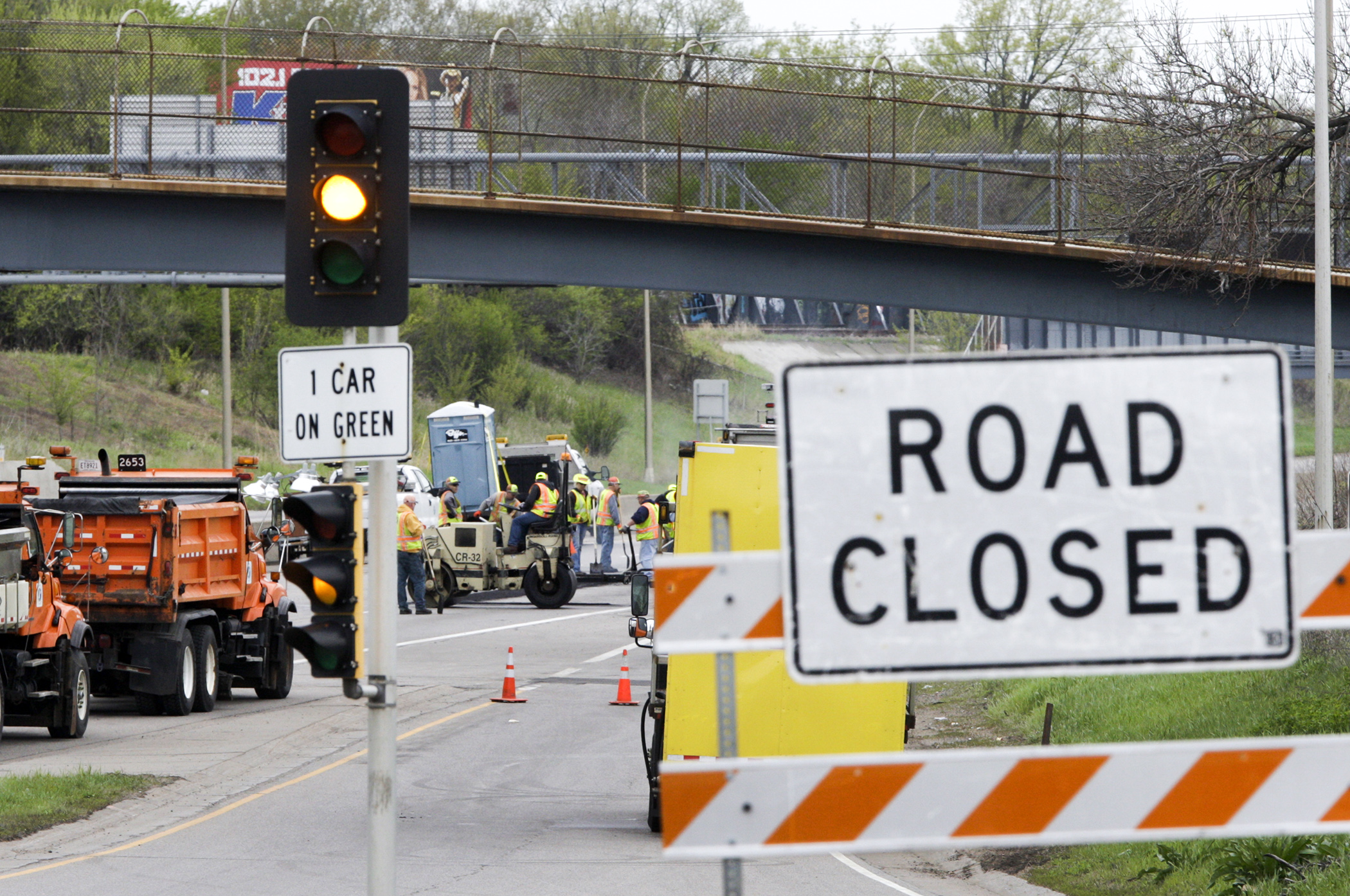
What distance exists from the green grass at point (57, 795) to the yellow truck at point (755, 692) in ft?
15.2

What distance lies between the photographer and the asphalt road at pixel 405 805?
9828mm

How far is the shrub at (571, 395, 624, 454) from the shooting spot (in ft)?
217

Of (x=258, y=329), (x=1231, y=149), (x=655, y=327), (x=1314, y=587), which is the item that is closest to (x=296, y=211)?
(x=1314, y=587)

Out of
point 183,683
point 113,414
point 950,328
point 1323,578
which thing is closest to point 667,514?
point 183,683

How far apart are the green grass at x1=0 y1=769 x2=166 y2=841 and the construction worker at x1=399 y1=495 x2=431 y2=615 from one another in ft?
42.9

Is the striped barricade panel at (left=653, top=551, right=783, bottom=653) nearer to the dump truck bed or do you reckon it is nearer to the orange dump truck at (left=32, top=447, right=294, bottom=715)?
the orange dump truck at (left=32, top=447, right=294, bottom=715)

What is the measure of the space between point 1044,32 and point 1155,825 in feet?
230

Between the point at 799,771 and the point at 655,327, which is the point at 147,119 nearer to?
the point at 799,771

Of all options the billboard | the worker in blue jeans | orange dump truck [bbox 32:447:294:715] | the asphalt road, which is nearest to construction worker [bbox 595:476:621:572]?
the worker in blue jeans

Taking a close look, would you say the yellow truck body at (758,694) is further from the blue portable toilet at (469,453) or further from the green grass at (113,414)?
the green grass at (113,414)

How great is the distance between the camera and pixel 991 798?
3648 millimetres

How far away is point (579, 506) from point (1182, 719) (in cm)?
2087

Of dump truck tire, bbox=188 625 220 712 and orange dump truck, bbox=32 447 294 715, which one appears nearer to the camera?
orange dump truck, bbox=32 447 294 715

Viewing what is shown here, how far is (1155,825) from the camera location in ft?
12.1
